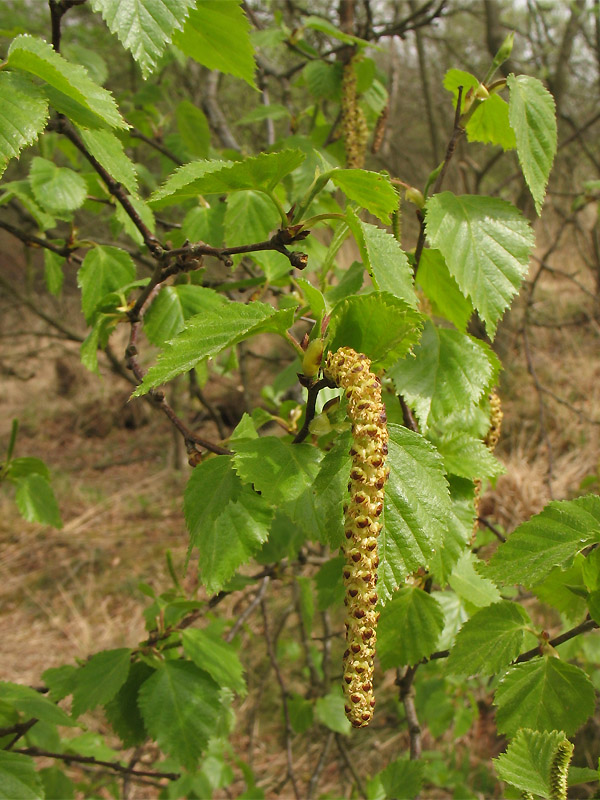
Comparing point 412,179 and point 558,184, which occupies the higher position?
point 558,184

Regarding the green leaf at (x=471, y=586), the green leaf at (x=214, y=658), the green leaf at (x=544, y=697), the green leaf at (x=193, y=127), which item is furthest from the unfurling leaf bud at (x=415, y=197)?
the green leaf at (x=193, y=127)

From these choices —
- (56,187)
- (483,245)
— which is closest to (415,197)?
(483,245)

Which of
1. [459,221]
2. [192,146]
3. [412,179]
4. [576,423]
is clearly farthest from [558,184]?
[459,221]

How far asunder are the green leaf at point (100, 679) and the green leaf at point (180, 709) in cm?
6

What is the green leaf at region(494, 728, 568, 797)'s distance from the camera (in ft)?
2.07

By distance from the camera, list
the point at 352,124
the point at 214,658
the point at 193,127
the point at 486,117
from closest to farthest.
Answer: the point at 486,117, the point at 214,658, the point at 352,124, the point at 193,127

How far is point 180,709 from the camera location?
1133 mm

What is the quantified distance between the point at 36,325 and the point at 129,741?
8.20 metres

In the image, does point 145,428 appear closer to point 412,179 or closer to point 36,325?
point 36,325

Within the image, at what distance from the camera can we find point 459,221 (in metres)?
0.89

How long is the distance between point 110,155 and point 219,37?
30cm

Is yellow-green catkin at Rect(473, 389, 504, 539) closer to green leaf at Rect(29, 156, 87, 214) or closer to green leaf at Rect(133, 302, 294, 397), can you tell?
green leaf at Rect(133, 302, 294, 397)

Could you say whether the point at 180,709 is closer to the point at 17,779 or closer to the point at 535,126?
the point at 17,779

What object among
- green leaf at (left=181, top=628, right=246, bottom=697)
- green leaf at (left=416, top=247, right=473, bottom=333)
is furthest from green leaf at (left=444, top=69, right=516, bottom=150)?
green leaf at (left=181, top=628, right=246, bottom=697)
